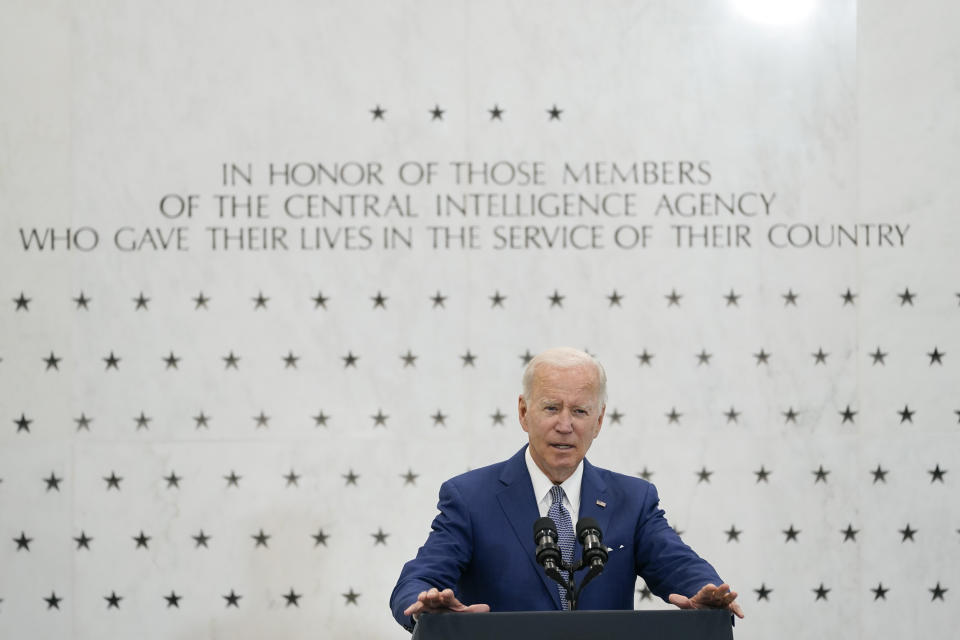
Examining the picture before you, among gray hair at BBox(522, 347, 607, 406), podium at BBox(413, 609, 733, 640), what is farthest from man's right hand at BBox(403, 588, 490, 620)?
gray hair at BBox(522, 347, 607, 406)

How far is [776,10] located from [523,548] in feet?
11.0

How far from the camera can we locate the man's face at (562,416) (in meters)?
3.78

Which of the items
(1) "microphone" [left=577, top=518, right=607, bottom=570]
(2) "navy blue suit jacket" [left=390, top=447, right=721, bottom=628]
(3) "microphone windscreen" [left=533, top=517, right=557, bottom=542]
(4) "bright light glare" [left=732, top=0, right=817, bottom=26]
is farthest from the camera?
(4) "bright light glare" [left=732, top=0, right=817, bottom=26]

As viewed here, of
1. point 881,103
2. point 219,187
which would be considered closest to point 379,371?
point 219,187

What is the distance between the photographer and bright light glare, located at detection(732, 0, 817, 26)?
5605mm

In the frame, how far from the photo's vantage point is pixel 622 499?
390 centimetres

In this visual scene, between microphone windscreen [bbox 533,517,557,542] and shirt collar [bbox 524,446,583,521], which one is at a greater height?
shirt collar [bbox 524,446,583,521]

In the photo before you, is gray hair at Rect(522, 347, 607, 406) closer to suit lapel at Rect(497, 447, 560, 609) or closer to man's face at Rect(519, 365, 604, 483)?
man's face at Rect(519, 365, 604, 483)

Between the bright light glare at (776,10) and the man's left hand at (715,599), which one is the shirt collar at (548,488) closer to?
the man's left hand at (715,599)

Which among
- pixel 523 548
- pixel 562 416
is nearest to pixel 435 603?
pixel 523 548

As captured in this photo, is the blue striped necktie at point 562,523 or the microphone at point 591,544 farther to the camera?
the blue striped necktie at point 562,523

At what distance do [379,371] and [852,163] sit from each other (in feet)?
8.81

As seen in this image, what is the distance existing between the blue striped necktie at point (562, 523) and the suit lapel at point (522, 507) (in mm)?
50

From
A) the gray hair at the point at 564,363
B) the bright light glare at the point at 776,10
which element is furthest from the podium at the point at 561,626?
the bright light glare at the point at 776,10
